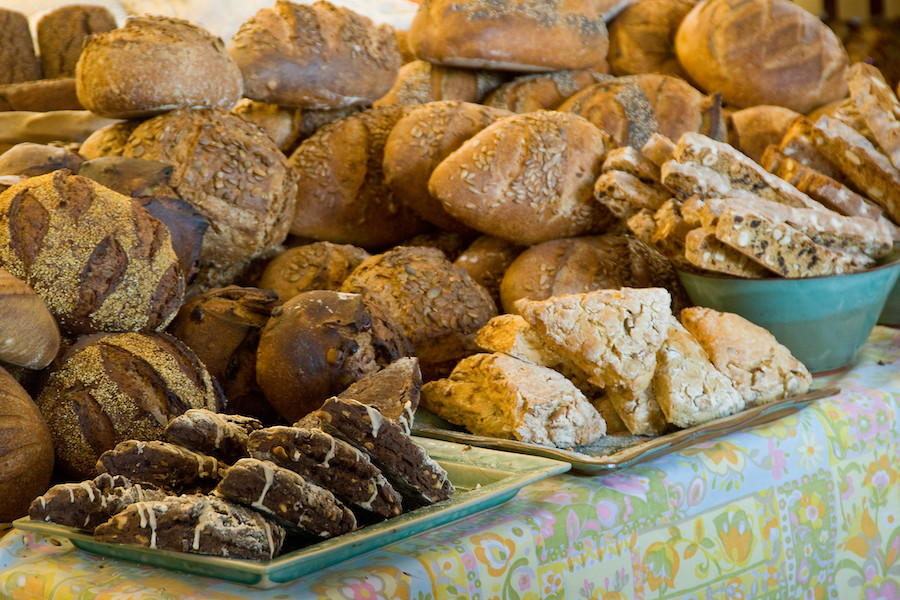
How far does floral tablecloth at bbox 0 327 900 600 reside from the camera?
2.45 feet

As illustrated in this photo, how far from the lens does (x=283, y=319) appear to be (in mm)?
1168

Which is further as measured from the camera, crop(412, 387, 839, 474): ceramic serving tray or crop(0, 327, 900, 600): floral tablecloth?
crop(412, 387, 839, 474): ceramic serving tray

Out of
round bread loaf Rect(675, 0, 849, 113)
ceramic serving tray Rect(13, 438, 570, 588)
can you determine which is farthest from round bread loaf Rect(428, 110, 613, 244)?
round bread loaf Rect(675, 0, 849, 113)

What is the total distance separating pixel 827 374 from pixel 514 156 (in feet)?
2.18

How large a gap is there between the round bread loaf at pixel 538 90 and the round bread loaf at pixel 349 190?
0.36 m

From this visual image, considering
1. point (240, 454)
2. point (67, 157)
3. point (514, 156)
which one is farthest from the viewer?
point (514, 156)

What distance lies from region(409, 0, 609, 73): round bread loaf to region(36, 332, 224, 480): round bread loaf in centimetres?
119

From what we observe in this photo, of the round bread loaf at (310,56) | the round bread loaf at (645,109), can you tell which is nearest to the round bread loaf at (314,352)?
the round bread loaf at (310,56)

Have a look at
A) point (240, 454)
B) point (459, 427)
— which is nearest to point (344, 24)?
point (459, 427)

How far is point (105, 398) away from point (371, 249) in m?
0.89

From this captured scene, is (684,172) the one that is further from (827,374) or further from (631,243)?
(827,374)

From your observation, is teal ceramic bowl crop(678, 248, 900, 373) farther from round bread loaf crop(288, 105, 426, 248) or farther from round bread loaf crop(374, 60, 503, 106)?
round bread loaf crop(374, 60, 503, 106)

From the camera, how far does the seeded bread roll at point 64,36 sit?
2074mm

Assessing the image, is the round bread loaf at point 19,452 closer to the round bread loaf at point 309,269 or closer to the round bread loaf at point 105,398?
the round bread loaf at point 105,398
